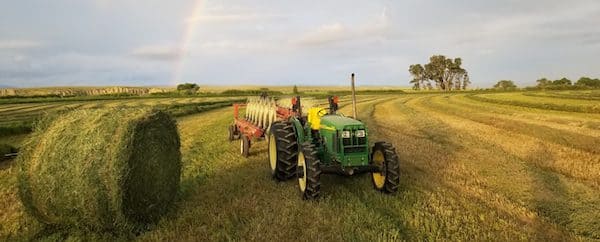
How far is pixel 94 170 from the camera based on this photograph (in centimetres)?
523

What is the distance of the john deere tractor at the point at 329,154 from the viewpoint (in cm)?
688

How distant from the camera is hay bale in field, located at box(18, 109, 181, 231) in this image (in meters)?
5.27

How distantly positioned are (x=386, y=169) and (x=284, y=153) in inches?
80.5

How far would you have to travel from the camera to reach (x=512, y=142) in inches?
502

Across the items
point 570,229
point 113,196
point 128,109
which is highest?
point 128,109

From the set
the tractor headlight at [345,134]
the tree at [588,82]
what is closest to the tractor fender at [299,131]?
the tractor headlight at [345,134]

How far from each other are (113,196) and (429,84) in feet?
303

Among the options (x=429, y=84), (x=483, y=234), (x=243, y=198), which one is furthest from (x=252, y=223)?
(x=429, y=84)

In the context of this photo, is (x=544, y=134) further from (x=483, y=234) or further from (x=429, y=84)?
(x=429, y=84)

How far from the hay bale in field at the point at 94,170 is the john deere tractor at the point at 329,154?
2358mm

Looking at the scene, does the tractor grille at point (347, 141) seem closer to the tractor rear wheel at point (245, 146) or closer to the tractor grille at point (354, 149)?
the tractor grille at point (354, 149)

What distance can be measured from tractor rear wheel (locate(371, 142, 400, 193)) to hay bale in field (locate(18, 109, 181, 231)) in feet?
11.7

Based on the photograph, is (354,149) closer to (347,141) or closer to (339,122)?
(347,141)

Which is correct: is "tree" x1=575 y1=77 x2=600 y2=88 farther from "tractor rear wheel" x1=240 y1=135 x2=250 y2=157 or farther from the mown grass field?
"tractor rear wheel" x1=240 y1=135 x2=250 y2=157
